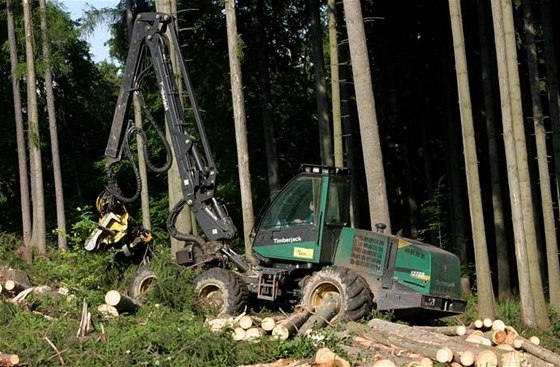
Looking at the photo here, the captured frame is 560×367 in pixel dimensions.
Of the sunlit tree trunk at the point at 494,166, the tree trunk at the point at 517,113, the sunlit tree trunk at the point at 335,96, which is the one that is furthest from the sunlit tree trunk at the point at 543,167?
the sunlit tree trunk at the point at 335,96

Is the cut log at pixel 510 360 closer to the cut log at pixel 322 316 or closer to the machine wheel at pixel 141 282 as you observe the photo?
the cut log at pixel 322 316

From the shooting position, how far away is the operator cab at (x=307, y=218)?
13.0 m

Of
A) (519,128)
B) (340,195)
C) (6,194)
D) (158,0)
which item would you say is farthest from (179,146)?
(6,194)

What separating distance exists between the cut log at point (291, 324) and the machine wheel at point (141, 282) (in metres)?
2.57

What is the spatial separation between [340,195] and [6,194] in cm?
2455

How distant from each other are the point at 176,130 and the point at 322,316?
14.6 feet

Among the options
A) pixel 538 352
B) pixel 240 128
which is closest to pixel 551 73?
pixel 240 128

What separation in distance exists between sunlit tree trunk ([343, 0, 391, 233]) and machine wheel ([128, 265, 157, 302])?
144 inches

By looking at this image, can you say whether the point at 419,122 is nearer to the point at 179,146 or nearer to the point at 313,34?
the point at 313,34

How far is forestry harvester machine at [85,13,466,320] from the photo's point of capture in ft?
41.0

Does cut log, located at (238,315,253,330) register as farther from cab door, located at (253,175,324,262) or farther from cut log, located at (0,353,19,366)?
cut log, located at (0,353,19,366)

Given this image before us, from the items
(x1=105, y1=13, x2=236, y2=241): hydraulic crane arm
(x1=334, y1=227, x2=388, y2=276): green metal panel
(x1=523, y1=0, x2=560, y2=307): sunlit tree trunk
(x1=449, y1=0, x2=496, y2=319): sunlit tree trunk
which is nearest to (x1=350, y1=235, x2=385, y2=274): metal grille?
(x1=334, y1=227, x2=388, y2=276): green metal panel

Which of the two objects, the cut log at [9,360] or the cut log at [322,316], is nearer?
the cut log at [9,360]

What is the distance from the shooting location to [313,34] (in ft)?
80.1
